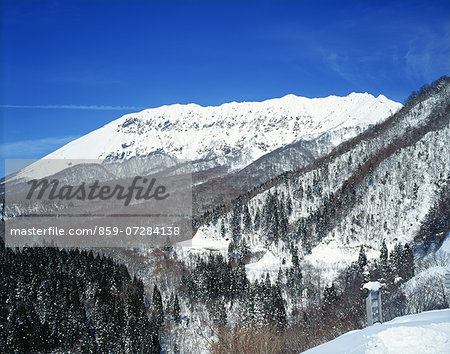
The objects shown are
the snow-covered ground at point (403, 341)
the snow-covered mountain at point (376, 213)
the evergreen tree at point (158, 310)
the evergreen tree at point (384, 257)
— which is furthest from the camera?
the snow-covered mountain at point (376, 213)

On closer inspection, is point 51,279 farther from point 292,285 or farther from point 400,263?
point 400,263

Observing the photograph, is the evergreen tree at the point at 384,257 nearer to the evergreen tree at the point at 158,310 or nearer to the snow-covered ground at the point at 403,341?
the evergreen tree at the point at 158,310

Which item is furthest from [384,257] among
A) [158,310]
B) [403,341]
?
[403,341]

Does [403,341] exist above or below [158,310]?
above

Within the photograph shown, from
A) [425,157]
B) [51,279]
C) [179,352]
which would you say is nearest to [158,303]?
[179,352]

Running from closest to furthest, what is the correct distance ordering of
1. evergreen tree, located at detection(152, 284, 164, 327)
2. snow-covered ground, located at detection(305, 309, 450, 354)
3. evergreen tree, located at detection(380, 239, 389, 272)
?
1. snow-covered ground, located at detection(305, 309, 450, 354)
2. evergreen tree, located at detection(152, 284, 164, 327)
3. evergreen tree, located at detection(380, 239, 389, 272)

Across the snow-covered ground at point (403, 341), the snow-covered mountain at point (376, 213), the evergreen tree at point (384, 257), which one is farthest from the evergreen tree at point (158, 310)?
the snow-covered ground at point (403, 341)

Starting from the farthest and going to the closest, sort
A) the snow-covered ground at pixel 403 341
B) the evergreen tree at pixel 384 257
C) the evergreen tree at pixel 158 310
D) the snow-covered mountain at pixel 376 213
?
the snow-covered mountain at pixel 376 213 → the evergreen tree at pixel 384 257 → the evergreen tree at pixel 158 310 → the snow-covered ground at pixel 403 341

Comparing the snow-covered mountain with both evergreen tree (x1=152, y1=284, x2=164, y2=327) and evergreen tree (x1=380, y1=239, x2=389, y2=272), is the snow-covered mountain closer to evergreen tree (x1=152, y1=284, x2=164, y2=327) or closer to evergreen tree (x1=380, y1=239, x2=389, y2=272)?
evergreen tree (x1=380, y1=239, x2=389, y2=272)

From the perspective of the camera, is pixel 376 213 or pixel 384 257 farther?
pixel 376 213

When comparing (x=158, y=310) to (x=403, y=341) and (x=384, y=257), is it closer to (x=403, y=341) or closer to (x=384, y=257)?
(x=384, y=257)

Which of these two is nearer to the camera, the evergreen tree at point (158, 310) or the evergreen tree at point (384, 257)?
the evergreen tree at point (158, 310)

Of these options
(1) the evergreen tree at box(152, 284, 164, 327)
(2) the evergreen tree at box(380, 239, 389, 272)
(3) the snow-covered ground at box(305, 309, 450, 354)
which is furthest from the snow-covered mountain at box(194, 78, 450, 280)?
(3) the snow-covered ground at box(305, 309, 450, 354)

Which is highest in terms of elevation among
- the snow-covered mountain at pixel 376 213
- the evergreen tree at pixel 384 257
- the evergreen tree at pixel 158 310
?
the snow-covered mountain at pixel 376 213
